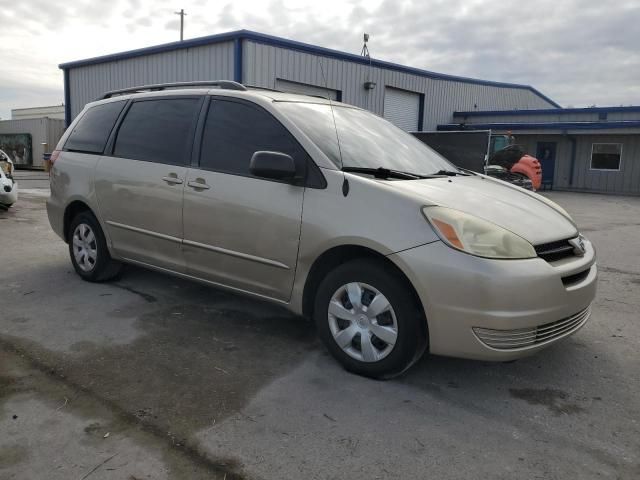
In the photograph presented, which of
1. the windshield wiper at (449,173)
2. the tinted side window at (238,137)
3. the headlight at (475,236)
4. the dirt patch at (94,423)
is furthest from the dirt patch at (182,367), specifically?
the windshield wiper at (449,173)

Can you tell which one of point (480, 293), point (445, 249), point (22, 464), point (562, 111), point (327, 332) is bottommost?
point (22, 464)

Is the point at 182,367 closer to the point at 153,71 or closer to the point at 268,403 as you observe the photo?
the point at 268,403

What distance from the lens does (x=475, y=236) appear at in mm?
3033

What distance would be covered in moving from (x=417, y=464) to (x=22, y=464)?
1750mm

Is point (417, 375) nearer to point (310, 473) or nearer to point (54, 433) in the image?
point (310, 473)

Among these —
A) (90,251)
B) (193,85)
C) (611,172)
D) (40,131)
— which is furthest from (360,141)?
(40,131)

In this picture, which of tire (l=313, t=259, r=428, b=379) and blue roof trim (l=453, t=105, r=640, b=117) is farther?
blue roof trim (l=453, t=105, r=640, b=117)

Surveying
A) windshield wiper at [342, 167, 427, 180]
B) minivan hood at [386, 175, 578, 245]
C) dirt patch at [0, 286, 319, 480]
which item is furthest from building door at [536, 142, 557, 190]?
windshield wiper at [342, 167, 427, 180]

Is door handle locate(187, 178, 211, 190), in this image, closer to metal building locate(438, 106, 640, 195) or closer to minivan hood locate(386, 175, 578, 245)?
minivan hood locate(386, 175, 578, 245)

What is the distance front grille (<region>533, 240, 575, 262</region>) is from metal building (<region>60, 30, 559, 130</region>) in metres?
7.85

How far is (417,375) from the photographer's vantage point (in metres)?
3.44

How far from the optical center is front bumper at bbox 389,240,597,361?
2.92 meters

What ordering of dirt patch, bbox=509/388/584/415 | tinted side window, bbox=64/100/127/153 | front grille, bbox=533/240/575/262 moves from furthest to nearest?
tinted side window, bbox=64/100/127/153, front grille, bbox=533/240/575/262, dirt patch, bbox=509/388/584/415

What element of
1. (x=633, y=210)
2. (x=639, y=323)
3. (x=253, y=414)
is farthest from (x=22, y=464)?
(x=633, y=210)
